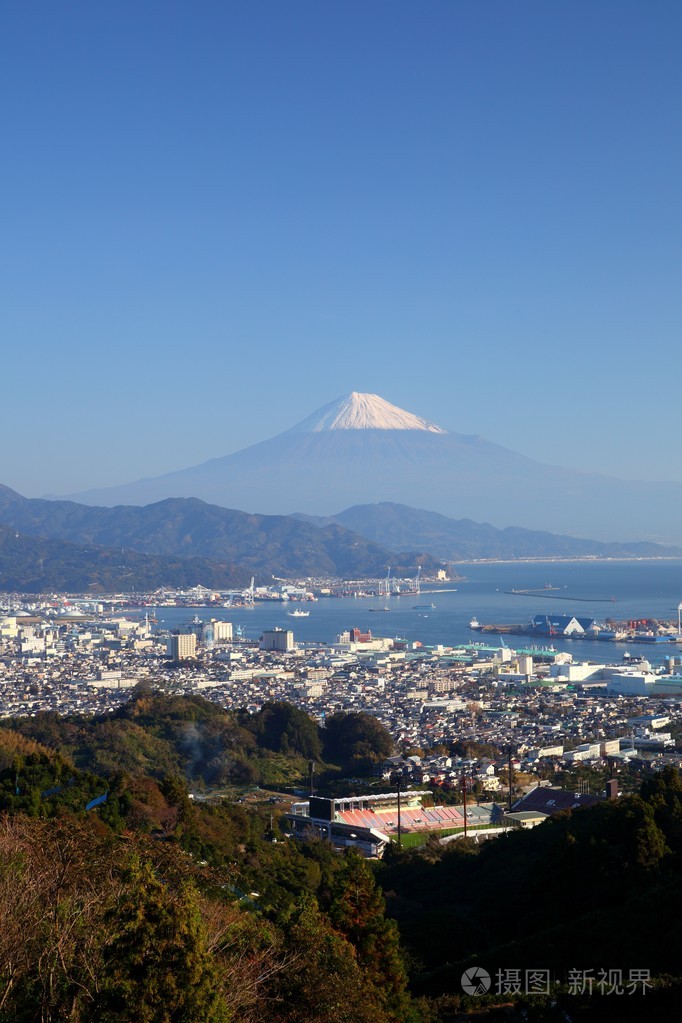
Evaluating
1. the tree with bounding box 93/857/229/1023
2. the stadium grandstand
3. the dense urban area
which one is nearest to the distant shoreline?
the dense urban area

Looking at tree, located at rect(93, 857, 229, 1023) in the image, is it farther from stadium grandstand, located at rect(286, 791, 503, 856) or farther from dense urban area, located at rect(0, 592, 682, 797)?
dense urban area, located at rect(0, 592, 682, 797)

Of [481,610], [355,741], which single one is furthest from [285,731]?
[481,610]

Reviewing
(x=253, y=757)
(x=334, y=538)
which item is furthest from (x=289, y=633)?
(x=334, y=538)

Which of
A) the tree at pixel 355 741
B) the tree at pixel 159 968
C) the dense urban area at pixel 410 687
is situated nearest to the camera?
the tree at pixel 159 968

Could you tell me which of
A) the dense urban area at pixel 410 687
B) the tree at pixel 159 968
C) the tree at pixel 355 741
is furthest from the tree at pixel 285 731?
the tree at pixel 159 968

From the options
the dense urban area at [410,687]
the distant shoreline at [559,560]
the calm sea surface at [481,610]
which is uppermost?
the distant shoreline at [559,560]

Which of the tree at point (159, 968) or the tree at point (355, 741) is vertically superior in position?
the tree at point (159, 968)

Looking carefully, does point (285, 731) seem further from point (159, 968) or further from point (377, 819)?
point (159, 968)

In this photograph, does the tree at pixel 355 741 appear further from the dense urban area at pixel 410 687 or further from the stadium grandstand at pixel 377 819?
the stadium grandstand at pixel 377 819
